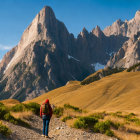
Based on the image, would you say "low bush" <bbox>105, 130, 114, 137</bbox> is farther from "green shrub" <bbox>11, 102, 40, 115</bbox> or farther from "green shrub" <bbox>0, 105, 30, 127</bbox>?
"green shrub" <bbox>11, 102, 40, 115</bbox>

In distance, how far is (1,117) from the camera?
16.2 metres

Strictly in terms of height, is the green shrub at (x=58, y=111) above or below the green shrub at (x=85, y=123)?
above

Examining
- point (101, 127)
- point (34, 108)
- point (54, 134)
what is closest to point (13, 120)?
point (54, 134)

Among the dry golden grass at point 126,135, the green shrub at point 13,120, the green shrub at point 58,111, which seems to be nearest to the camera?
the dry golden grass at point 126,135

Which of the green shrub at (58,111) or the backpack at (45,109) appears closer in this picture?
the backpack at (45,109)

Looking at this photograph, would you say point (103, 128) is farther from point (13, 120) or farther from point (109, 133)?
point (13, 120)

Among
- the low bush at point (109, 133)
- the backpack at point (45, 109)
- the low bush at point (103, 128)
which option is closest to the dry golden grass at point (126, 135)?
the low bush at point (109, 133)

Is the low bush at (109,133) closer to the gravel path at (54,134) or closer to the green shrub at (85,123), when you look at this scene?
the gravel path at (54,134)

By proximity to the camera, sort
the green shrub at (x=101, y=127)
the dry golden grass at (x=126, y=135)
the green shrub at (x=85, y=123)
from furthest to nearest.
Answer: the green shrub at (x=85, y=123), the green shrub at (x=101, y=127), the dry golden grass at (x=126, y=135)

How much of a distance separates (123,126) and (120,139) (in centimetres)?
232

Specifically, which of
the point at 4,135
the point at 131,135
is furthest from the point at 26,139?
the point at 131,135

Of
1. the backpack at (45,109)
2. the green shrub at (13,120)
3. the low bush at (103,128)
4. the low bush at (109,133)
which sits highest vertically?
the backpack at (45,109)

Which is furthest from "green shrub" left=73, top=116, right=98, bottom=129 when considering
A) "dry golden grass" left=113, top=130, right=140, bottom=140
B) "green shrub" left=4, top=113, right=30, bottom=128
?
"green shrub" left=4, top=113, right=30, bottom=128

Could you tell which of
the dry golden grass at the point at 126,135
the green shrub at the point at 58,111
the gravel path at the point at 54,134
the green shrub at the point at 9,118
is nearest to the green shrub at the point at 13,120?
the green shrub at the point at 9,118
